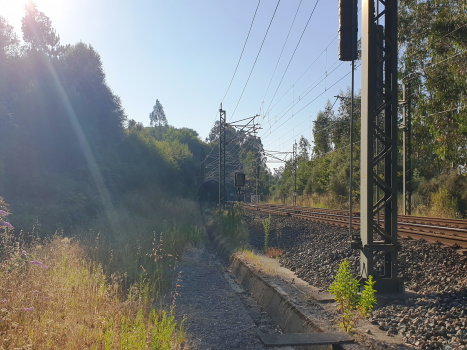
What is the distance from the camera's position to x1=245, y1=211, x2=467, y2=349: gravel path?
3.95m

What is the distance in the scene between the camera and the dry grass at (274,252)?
10461mm

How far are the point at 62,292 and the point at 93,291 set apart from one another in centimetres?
60

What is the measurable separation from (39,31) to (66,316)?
43200 mm

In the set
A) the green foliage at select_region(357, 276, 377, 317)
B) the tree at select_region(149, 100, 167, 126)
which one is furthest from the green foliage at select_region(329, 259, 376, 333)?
the tree at select_region(149, 100, 167, 126)

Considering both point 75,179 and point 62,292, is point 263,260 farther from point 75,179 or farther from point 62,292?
point 75,179

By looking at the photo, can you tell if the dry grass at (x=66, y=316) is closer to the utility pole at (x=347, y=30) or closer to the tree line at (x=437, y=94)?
the utility pole at (x=347, y=30)

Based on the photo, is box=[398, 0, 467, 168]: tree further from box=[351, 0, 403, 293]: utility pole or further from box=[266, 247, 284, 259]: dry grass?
box=[351, 0, 403, 293]: utility pole

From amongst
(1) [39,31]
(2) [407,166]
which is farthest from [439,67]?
(1) [39,31]

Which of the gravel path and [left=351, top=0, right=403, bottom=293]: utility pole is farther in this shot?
[left=351, top=0, right=403, bottom=293]: utility pole

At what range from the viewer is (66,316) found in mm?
4668

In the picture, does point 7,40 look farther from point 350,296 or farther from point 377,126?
point 350,296

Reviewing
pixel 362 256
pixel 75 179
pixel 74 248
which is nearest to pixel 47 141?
pixel 75 179

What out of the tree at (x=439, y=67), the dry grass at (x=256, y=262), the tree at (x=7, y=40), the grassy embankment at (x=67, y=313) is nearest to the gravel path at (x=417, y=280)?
the dry grass at (x=256, y=262)

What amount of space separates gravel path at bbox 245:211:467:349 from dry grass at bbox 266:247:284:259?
9.3 inches
